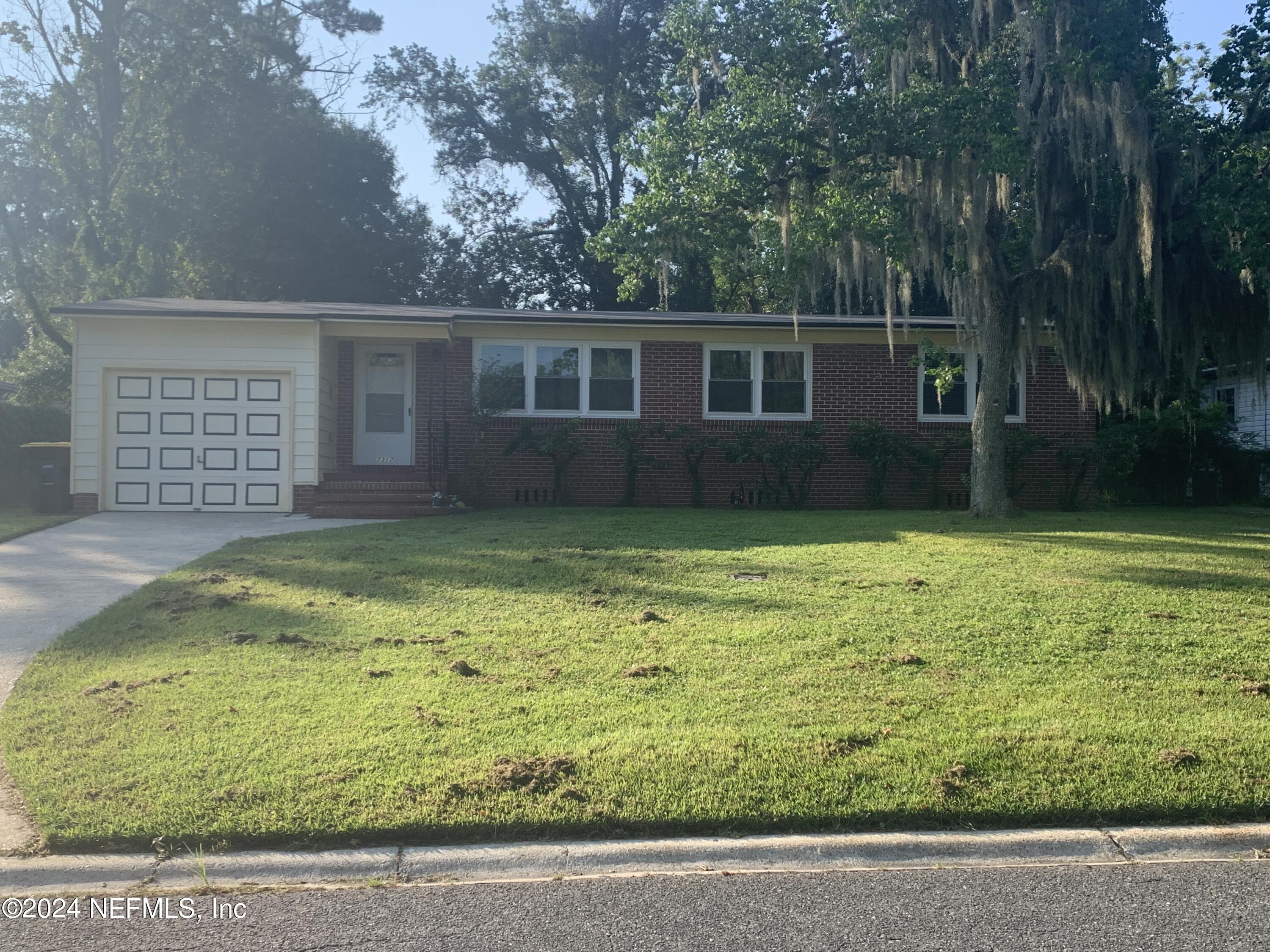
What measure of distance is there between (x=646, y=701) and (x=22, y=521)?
11.9m

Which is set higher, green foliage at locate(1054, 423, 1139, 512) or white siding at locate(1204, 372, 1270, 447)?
white siding at locate(1204, 372, 1270, 447)

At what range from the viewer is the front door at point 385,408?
693 inches

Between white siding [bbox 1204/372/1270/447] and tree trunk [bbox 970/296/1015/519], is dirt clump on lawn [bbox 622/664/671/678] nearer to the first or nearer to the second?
tree trunk [bbox 970/296/1015/519]

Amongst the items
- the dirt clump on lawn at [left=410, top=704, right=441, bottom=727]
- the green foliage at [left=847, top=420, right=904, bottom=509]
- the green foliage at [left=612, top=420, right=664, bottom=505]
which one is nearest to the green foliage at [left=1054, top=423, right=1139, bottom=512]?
the green foliage at [left=847, top=420, right=904, bottom=509]

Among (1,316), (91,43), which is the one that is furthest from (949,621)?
(1,316)

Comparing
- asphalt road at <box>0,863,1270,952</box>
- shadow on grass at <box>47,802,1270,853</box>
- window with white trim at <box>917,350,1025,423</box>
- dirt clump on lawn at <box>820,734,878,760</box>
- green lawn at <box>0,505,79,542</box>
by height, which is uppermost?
window with white trim at <box>917,350,1025,423</box>

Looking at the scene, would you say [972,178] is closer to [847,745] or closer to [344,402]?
[847,745]

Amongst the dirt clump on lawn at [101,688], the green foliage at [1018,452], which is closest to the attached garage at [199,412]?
the dirt clump on lawn at [101,688]

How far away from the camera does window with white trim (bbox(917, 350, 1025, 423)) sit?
59.0 ft

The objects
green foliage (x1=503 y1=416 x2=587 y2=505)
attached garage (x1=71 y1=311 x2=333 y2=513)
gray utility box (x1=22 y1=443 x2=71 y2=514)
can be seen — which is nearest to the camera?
gray utility box (x1=22 y1=443 x2=71 y2=514)

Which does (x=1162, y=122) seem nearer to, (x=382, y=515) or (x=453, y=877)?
(x=382, y=515)

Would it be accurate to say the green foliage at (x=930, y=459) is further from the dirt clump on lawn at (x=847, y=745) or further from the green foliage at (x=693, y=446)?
the dirt clump on lawn at (x=847, y=745)

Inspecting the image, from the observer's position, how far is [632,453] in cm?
1695

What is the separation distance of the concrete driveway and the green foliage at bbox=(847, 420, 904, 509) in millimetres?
7919
